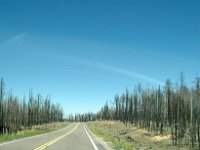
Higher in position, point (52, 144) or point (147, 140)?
point (52, 144)

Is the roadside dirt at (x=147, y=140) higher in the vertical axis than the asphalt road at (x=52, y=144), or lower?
lower

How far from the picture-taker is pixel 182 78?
75.1m

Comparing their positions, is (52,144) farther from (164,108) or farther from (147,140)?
(164,108)

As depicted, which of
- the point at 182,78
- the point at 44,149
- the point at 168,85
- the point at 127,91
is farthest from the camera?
the point at 127,91

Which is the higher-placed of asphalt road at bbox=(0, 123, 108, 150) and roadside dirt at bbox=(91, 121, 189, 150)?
asphalt road at bbox=(0, 123, 108, 150)

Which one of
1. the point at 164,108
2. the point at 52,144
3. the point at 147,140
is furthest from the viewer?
the point at 164,108

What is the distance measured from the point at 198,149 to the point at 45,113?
341 feet

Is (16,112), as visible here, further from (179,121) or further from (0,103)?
(179,121)

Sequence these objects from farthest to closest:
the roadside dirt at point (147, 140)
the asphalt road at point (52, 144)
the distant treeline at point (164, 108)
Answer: the distant treeline at point (164, 108) → the roadside dirt at point (147, 140) → the asphalt road at point (52, 144)

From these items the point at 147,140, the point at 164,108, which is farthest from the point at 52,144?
the point at 164,108

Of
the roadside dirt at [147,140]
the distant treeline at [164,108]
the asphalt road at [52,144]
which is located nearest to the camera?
the asphalt road at [52,144]

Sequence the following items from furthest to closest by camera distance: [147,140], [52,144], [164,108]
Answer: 1. [164,108]
2. [147,140]
3. [52,144]

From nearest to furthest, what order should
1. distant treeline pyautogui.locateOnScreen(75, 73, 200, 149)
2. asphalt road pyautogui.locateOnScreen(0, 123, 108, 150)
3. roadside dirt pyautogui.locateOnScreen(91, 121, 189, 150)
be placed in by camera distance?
asphalt road pyautogui.locateOnScreen(0, 123, 108, 150) → roadside dirt pyautogui.locateOnScreen(91, 121, 189, 150) → distant treeline pyautogui.locateOnScreen(75, 73, 200, 149)

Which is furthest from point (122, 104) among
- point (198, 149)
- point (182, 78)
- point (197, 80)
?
point (198, 149)
